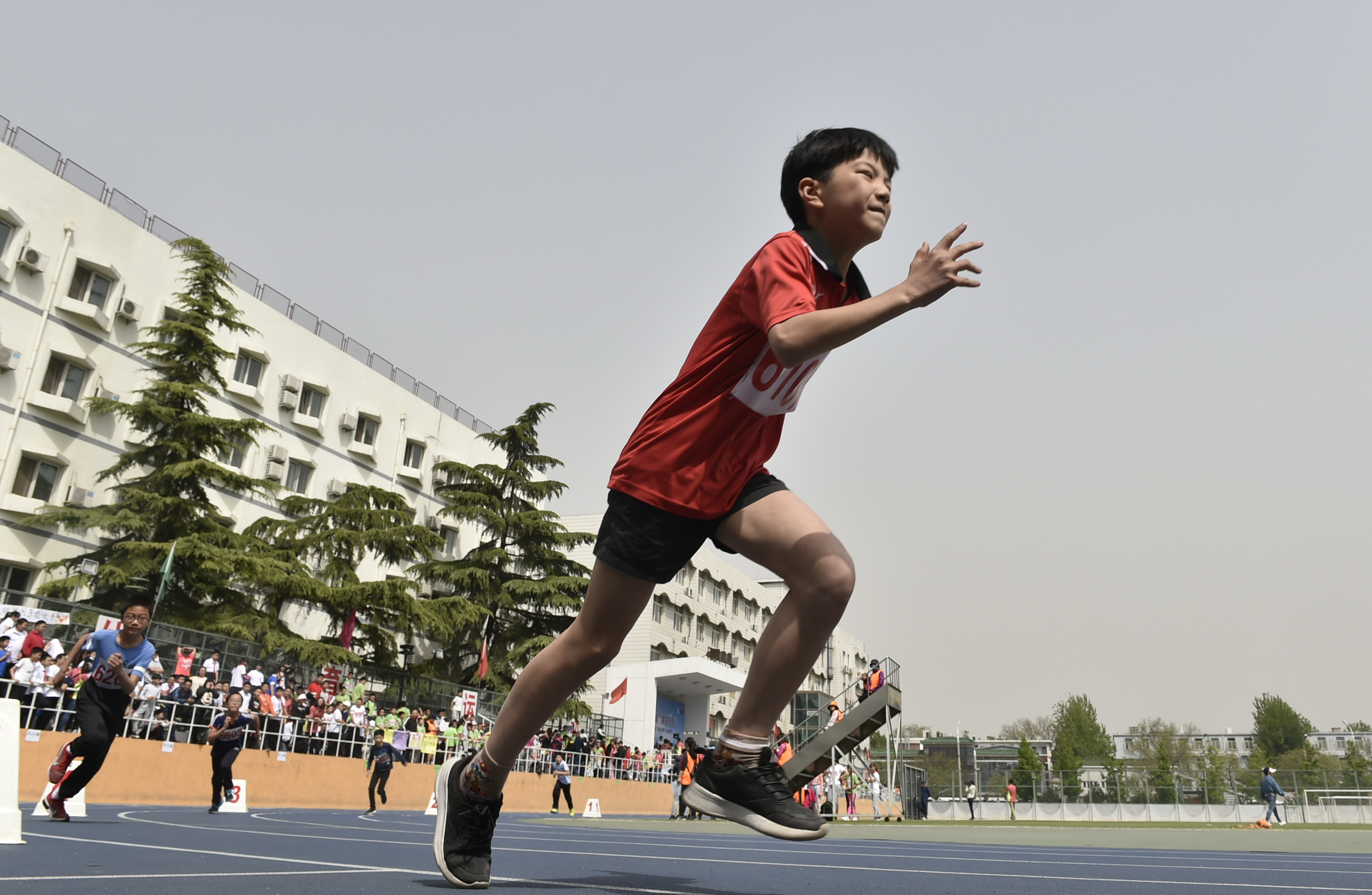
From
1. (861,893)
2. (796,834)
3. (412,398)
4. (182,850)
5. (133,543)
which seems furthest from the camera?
(412,398)

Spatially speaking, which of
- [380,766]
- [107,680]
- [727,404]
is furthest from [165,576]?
[727,404]

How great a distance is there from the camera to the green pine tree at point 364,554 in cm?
2988

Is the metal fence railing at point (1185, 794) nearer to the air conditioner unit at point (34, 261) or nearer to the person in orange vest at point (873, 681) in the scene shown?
the person in orange vest at point (873, 681)

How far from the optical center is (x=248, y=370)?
34406 mm

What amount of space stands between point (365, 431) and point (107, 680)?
34865 mm

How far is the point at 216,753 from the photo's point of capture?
11078 millimetres

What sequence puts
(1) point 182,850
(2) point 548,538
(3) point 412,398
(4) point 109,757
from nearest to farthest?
(1) point 182,850
(4) point 109,757
(2) point 548,538
(3) point 412,398

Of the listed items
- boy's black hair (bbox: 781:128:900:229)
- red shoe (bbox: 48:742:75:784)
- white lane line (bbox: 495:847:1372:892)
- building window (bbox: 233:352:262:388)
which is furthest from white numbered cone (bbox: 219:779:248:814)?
building window (bbox: 233:352:262:388)

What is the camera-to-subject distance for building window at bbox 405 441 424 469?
4181 centimetres

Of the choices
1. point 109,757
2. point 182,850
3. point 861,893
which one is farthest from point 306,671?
point 861,893

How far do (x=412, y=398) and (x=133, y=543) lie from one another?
18.0 meters

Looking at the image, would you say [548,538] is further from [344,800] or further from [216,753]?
[216,753]

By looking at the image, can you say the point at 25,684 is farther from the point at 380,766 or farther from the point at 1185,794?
the point at 1185,794

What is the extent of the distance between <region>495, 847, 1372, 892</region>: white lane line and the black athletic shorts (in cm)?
241
